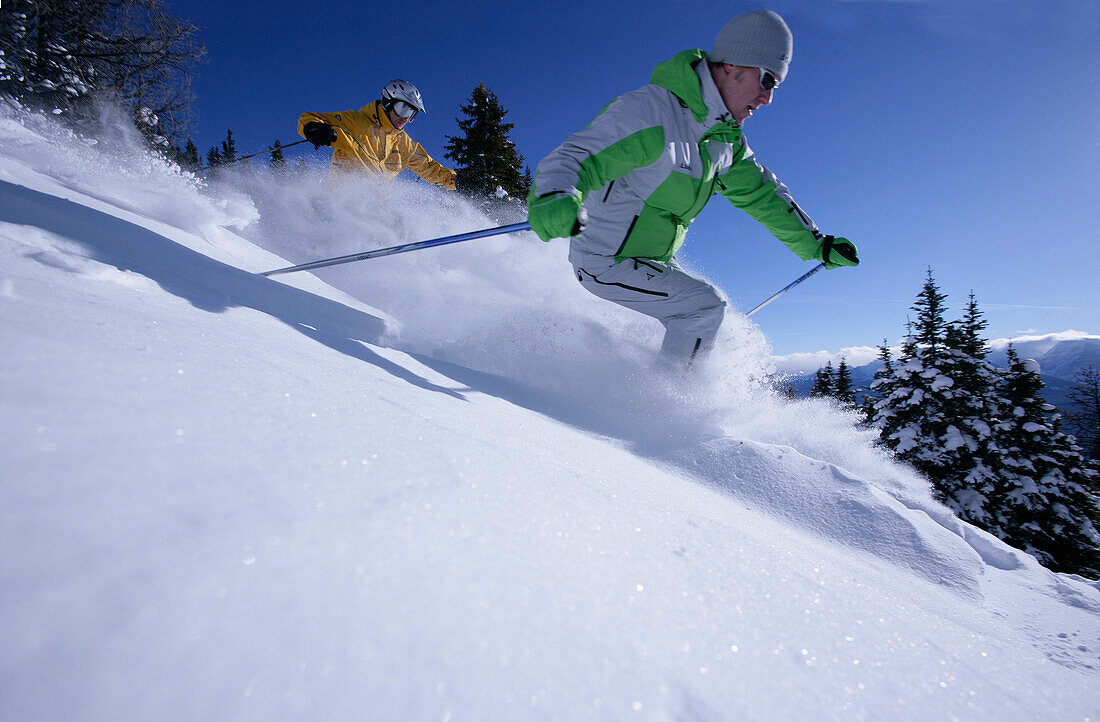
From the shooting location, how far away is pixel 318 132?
20.1ft

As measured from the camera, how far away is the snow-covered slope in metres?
0.46

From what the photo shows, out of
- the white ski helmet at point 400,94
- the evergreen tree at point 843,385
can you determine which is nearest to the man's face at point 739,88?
the white ski helmet at point 400,94

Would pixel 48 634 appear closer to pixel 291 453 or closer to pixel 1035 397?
pixel 291 453

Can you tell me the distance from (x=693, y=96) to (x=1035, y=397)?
2206 cm

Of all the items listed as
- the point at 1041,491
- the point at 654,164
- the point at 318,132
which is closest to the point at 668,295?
the point at 654,164

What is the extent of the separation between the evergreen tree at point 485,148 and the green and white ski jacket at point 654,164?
1392 cm

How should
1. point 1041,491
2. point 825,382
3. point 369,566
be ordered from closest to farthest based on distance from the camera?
point 369,566 → point 1041,491 → point 825,382

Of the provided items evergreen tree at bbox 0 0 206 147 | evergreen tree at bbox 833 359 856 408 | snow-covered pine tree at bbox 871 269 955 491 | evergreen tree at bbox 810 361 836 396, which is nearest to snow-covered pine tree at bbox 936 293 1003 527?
snow-covered pine tree at bbox 871 269 955 491

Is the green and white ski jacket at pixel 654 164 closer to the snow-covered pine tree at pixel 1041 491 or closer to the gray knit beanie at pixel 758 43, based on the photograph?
the gray knit beanie at pixel 758 43

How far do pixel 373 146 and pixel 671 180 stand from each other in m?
5.85

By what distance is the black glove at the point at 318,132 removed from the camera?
6113mm

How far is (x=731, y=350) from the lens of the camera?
4.15 meters

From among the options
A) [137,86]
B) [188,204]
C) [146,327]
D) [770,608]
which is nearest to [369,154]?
[188,204]

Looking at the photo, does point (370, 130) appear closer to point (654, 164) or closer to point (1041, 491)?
point (654, 164)
